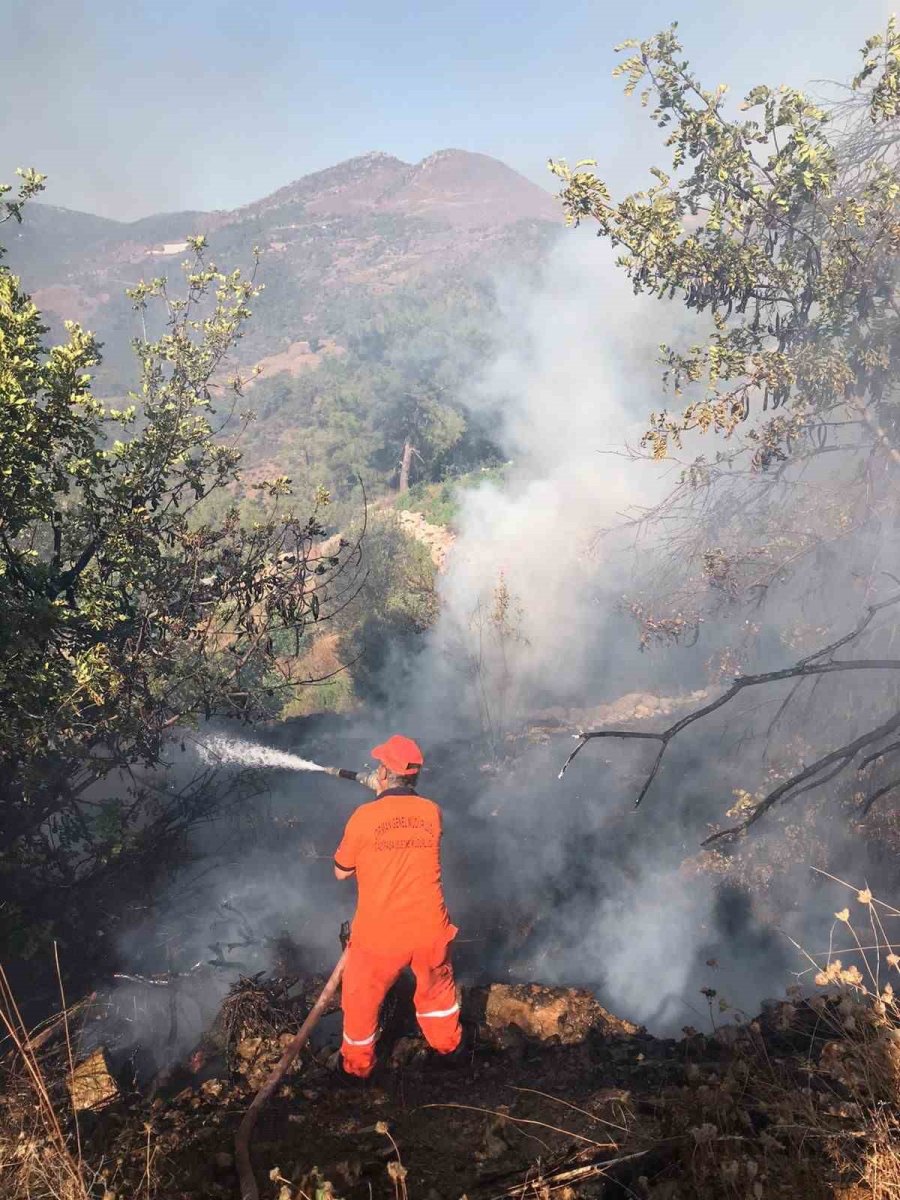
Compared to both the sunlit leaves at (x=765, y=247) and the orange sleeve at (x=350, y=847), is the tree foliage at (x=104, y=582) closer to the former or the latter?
the orange sleeve at (x=350, y=847)

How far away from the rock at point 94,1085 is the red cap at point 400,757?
2204mm

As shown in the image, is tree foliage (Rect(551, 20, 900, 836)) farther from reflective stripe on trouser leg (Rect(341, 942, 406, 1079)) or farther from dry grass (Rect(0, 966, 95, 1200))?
dry grass (Rect(0, 966, 95, 1200))

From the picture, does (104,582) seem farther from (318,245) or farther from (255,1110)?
(318,245)

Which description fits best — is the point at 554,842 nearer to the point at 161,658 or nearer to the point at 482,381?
the point at 161,658

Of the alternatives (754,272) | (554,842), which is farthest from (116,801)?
(754,272)

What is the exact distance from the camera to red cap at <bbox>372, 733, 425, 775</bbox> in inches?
176

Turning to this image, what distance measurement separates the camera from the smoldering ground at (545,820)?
6457mm

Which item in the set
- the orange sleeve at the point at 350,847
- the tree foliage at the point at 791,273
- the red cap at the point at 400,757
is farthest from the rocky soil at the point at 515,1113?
the tree foliage at the point at 791,273

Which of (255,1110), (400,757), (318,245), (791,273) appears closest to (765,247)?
(791,273)

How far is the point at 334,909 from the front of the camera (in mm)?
7156

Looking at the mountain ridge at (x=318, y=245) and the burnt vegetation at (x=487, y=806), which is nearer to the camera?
the burnt vegetation at (x=487, y=806)

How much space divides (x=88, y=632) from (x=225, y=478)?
5.71 feet

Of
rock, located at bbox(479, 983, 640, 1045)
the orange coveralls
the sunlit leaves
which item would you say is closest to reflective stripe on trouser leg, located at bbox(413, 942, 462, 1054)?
the orange coveralls

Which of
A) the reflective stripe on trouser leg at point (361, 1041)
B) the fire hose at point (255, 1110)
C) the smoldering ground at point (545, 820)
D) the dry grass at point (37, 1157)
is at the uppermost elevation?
the dry grass at point (37, 1157)
